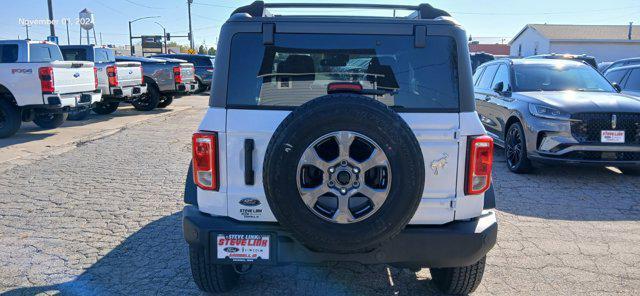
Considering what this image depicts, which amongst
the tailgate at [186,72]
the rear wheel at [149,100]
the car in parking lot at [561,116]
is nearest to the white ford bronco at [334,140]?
the car in parking lot at [561,116]

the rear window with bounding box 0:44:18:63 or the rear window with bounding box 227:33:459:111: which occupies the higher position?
the rear window with bounding box 0:44:18:63

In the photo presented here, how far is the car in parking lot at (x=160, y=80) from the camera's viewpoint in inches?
601

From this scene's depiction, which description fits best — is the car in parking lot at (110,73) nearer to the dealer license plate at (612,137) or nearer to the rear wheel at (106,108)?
the rear wheel at (106,108)

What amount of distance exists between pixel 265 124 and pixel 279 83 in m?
0.31

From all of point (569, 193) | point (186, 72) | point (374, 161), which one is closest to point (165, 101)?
point (186, 72)

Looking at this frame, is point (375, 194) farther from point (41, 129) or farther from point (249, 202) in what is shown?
point (41, 129)

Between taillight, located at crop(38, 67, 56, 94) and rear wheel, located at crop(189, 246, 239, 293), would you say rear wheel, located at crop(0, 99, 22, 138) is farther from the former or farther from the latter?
rear wheel, located at crop(189, 246, 239, 293)

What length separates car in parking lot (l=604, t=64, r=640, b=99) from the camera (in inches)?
342

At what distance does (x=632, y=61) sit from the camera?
9469 millimetres

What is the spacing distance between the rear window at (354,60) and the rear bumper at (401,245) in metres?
0.70

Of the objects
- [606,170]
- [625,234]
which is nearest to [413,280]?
[625,234]

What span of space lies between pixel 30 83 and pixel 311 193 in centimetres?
946

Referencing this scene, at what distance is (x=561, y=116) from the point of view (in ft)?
20.7

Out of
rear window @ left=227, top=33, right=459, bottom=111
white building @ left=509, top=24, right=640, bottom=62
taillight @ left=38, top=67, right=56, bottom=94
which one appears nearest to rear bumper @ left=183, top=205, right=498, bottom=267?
rear window @ left=227, top=33, right=459, bottom=111
